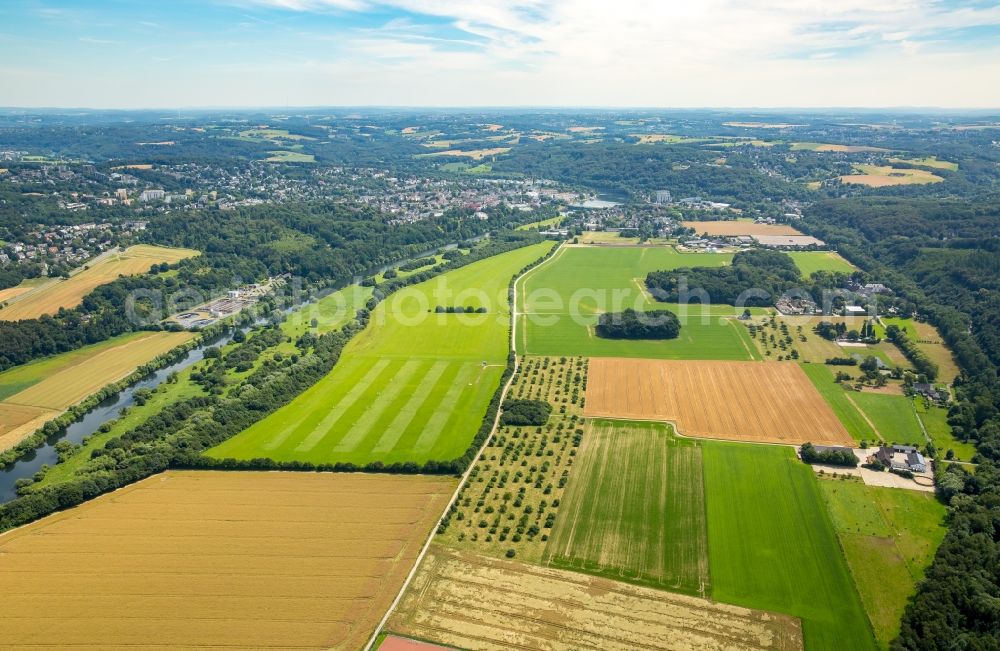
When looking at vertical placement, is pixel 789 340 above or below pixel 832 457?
above

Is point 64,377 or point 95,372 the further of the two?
point 95,372

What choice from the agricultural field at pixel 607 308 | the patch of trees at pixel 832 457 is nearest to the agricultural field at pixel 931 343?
the agricultural field at pixel 607 308

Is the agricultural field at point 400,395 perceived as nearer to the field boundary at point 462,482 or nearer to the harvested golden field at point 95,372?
the field boundary at point 462,482

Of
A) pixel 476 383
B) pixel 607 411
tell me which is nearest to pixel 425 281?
pixel 476 383

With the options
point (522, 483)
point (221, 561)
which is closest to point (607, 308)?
point (522, 483)

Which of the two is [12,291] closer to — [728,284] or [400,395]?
[400,395]

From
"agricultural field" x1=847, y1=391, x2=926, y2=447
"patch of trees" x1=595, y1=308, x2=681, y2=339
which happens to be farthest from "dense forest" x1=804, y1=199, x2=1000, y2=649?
"patch of trees" x1=595, y1=308, x2=681, y2=339

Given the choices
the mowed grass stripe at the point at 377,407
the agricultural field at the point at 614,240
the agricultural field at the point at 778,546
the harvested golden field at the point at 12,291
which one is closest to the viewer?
the agricultural field at the point at 778,546

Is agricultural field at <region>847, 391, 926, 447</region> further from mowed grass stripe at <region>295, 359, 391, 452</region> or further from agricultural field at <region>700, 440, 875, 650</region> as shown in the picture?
mowed grass stripe at <region>295, 359, 391, 452</region>
